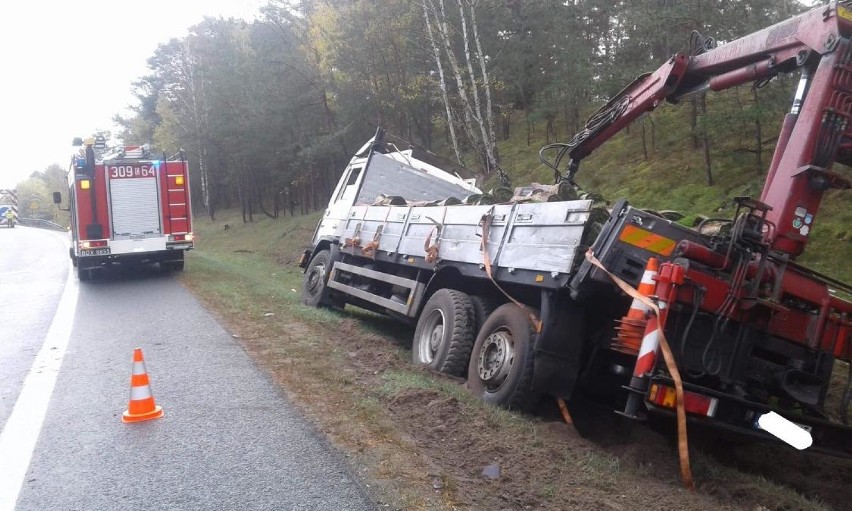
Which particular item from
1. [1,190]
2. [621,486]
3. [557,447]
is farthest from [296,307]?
[1,190]

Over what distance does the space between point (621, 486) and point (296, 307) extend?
25.1ft

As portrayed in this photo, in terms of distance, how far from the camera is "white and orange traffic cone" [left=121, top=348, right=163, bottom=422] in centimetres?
527

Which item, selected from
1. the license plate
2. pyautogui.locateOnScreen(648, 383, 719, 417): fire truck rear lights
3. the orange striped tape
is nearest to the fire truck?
the license plate

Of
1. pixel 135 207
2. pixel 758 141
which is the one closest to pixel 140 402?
pixel 135 207

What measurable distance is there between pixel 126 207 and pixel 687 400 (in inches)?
547

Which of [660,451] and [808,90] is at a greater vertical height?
[808,90]

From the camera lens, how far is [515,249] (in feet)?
20.8

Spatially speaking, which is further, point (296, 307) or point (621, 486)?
point (296, 307)

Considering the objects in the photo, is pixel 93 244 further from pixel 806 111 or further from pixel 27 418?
pixel 806 111

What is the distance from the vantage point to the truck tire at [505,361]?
229 inches

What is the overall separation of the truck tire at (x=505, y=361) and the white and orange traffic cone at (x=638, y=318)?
3.27 feet

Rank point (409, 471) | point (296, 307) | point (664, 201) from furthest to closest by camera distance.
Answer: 1. point (664, 201)
2. point (296, 307)
3. point (409, 471)

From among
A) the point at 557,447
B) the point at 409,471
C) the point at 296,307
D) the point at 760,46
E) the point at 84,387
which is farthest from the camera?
the point at 296,307

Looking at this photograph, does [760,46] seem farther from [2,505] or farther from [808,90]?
[2,505]
